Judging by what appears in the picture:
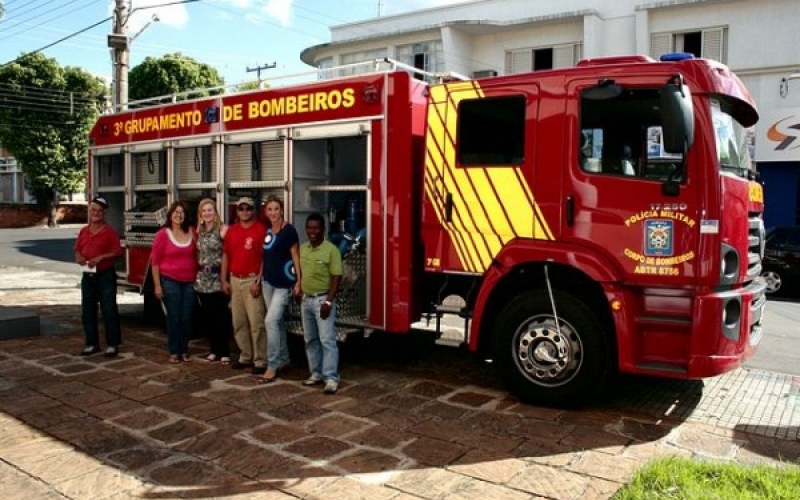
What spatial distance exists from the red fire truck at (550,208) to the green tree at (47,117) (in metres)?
35.7

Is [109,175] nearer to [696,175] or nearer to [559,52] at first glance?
[696,175]

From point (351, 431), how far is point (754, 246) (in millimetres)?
3554

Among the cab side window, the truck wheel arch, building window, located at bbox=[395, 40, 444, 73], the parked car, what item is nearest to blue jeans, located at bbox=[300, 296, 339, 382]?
the truck wheel arch

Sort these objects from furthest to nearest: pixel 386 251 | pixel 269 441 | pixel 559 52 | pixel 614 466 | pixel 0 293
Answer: pixel 559 52
pixel 0 293
pixel 386 251
pixel 269 441
pixel 614 466

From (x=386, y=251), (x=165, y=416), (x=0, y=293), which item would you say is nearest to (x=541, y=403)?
(x=386, y=251)

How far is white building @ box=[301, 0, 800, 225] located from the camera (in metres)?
19.0

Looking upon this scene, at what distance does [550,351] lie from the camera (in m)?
5.55

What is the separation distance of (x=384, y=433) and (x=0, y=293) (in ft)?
35.3

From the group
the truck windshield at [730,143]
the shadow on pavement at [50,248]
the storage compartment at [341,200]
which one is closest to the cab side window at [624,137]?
the truck windshield at [730,143]

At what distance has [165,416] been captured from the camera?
17.6ft

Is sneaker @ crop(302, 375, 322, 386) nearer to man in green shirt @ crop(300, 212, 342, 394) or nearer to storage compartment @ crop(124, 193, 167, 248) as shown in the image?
man in green shirt @ crop(300, 212, 342, 394)

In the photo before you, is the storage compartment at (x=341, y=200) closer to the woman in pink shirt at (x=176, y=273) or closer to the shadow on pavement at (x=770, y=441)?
the woman in pink shirt at (x=176, y=273)

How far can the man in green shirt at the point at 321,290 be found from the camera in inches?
235

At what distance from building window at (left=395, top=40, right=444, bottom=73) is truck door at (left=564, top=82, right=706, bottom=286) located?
20248mm
